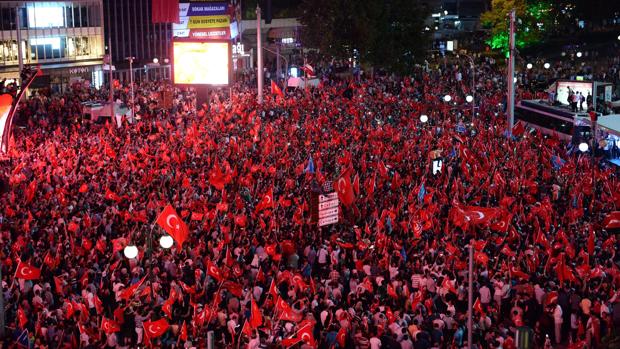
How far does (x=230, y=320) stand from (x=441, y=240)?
19.5 ft

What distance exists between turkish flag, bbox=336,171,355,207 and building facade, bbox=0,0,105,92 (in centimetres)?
4306

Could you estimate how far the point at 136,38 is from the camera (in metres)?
82.8

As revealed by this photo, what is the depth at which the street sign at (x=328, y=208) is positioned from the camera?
22.6 meters

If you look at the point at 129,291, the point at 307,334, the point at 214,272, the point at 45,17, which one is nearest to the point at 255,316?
the point at 307,334

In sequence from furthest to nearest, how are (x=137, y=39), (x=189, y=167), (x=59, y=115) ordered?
1. (x=137, y=39)
2. (x=59, y=115)
3. (x=189, y=167)

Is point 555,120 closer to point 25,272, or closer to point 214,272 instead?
point 214,272

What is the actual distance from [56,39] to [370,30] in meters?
22.4

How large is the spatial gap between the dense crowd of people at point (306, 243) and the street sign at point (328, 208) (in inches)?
14.7

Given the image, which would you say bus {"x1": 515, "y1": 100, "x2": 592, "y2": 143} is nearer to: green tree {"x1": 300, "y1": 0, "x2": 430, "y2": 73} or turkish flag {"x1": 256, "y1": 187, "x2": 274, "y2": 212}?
turkish flag {"x1": 256, "y1": 187, "x2": 274, "y2": 212}

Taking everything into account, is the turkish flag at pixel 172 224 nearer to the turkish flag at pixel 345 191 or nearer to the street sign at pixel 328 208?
the street sign at pixel 328 208

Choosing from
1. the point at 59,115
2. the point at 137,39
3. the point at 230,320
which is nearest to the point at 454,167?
the point at 230,320

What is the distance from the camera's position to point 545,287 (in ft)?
62.2

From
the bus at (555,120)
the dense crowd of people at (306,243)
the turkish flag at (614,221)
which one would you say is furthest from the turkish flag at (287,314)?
the bus at (555,120)

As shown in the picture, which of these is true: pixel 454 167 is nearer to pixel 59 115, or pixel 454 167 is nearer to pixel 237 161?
pixel 237 161
